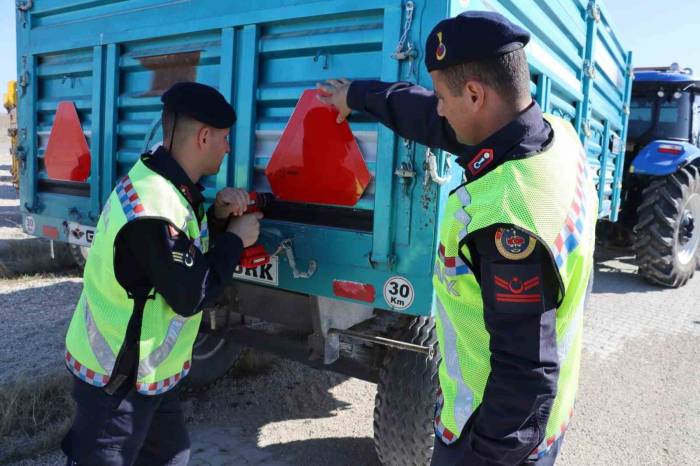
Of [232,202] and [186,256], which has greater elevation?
[232,202]

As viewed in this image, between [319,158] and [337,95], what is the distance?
26 centimetres

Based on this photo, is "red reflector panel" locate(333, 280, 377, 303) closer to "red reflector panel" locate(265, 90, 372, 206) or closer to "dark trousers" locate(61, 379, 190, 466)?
"red reflector panel" locate(265, 90, 372, 206)

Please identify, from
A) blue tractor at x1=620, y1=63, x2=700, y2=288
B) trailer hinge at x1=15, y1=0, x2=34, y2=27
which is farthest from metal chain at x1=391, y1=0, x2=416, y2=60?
blue tractor at x1=620, y1=63, x2=700, y2=288

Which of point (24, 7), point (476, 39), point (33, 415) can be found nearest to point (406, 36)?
point (476, 39)

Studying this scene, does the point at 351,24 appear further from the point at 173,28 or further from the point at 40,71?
the point at 40,71

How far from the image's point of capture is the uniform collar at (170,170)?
189 cm

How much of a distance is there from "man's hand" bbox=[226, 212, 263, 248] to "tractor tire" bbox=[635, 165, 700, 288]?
527cm

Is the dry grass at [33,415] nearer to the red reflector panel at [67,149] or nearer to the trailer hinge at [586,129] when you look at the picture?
the red reflector panel at [67,149]

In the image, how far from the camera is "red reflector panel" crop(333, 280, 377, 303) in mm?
2195

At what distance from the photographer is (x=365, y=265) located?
7.17ft

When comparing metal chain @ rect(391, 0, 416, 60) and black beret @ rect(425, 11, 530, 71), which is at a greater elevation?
metal chain @ rect(391, 0, 416, 60)

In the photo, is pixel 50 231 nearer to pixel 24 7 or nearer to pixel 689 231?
pixel 24 7

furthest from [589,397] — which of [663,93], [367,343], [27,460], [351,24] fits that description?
[663,93]

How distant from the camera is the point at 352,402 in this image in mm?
3480
